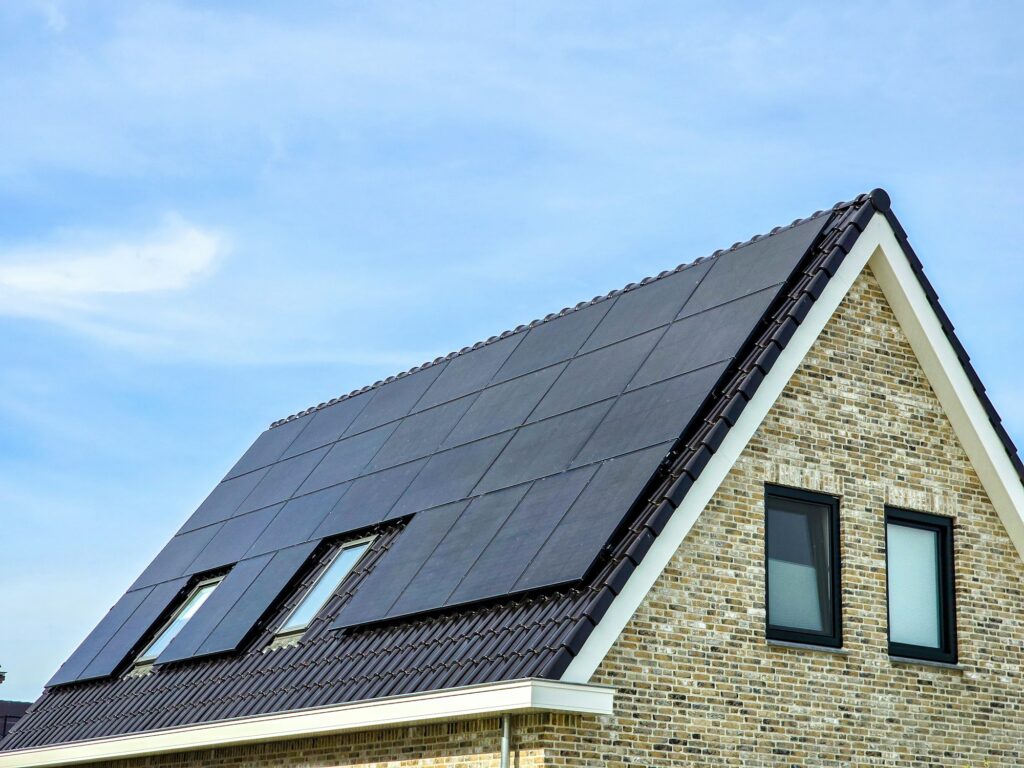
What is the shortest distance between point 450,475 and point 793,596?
13.1ft

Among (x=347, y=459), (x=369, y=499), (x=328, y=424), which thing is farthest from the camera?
(x=328, y=424)

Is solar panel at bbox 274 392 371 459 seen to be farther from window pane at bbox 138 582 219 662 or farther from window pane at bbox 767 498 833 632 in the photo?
window pane at bbox 767 498 833 632

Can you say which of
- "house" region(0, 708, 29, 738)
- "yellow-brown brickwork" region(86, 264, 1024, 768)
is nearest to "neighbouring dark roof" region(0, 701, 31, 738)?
"house" region(0, 708, 29, 738)

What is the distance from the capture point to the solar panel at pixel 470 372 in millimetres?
18094

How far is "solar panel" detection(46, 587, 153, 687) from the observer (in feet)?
66.0

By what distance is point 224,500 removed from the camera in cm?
2191

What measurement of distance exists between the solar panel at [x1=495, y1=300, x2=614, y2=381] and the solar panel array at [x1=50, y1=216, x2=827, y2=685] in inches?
1.3

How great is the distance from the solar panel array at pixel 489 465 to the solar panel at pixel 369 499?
3cm

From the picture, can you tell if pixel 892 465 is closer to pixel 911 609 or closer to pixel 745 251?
pixel 911 609

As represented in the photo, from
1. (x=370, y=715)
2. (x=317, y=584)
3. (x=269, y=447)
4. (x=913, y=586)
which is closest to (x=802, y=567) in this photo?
(x=913, y=586)

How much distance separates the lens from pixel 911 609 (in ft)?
48.6

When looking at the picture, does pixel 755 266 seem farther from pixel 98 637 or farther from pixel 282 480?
pixel 98 637

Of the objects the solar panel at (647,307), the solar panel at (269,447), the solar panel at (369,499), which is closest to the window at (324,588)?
the solar panel at (369,499)

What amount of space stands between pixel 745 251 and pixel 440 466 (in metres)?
4.00
